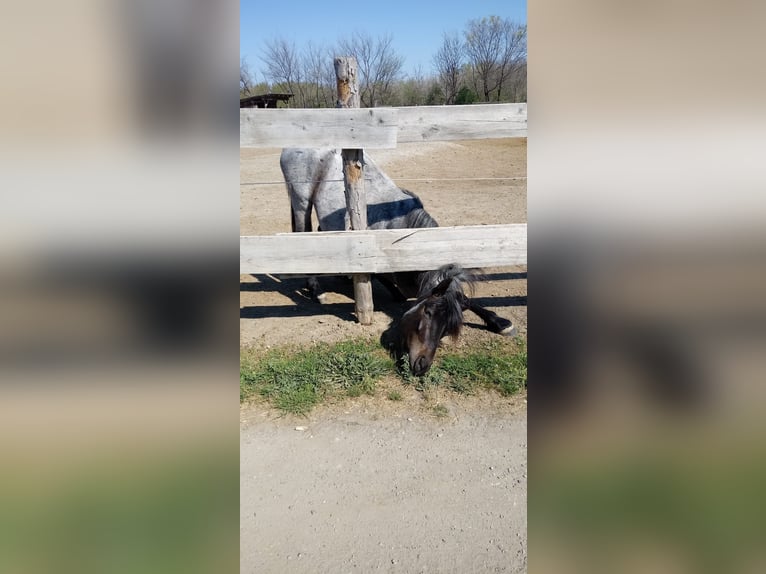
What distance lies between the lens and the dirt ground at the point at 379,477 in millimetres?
2098

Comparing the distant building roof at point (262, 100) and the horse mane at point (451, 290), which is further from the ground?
the distant building roof at point (262, 100)

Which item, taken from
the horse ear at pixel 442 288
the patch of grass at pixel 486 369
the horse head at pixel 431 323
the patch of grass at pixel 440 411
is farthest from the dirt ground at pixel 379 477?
the horse ear at pixel 442 288

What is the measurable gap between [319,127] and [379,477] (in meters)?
2.33

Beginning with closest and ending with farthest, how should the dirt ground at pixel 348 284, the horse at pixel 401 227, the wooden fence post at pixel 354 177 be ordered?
the horse at pixel 401 227 < the wooden fence post at pixel 354 177 < the dirt ground at pixel 348 284

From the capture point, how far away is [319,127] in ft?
12.1

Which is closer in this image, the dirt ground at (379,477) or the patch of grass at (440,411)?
the dirt ground at (379,477)

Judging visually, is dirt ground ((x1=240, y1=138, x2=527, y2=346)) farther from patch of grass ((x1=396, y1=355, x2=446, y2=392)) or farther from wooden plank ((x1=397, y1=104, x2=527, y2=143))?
wooden plank ((x1=397, y1=104, x2=527, y2=143))

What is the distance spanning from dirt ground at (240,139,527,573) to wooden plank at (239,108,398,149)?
1.45 metres

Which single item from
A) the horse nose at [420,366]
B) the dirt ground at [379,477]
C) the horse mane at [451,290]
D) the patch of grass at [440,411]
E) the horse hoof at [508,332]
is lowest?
the dirt ground at [379,477]

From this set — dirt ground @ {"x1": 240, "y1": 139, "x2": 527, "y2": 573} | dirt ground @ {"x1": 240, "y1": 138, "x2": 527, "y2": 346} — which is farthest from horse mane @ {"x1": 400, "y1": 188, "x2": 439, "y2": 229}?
dirt ground @ {"x1": 240, "y1": 139, "x2": 527, "y2": 573}

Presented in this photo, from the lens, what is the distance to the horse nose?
11.8 ft

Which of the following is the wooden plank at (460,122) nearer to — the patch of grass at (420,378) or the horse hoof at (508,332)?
the horse hoof at (508,332)
